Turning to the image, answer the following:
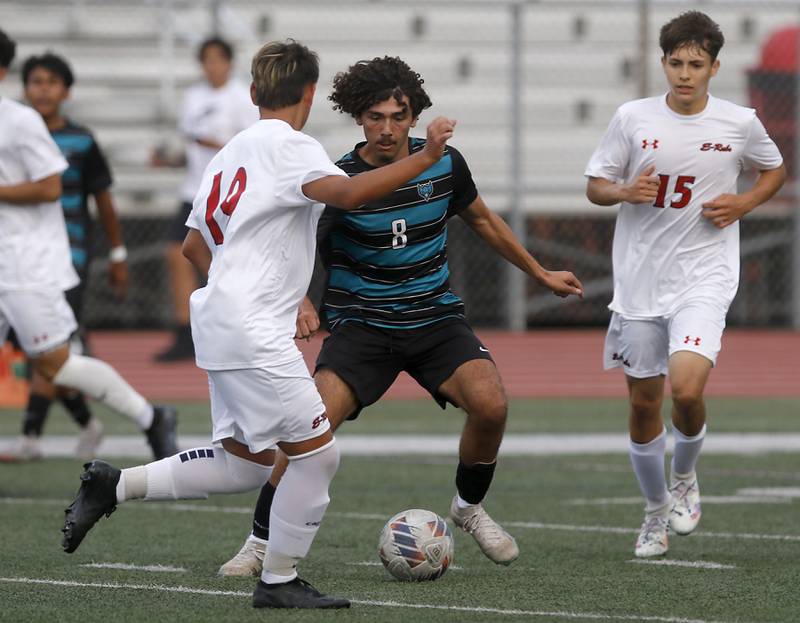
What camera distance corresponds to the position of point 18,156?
8.50 metres

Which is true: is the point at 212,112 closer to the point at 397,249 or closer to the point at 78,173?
the point at 78,173

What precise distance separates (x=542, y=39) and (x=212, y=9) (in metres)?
3.72

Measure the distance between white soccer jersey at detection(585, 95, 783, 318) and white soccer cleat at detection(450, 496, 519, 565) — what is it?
114 centimetres

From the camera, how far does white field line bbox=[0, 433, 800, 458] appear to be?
10.5 metres

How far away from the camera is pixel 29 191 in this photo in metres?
8.53

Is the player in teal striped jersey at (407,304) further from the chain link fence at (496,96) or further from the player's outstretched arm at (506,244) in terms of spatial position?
the chain link fence at (496,96)

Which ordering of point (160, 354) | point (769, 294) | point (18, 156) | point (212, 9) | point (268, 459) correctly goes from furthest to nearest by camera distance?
point (769, 294)
point (212, 9)
point (160, 354)
point (18, 156)
point (268, 459)

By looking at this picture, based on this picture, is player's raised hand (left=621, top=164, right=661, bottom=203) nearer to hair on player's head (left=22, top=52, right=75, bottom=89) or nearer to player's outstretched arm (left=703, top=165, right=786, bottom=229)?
player's outstretched arm (left=703, top=165, right=786, bottom=229)

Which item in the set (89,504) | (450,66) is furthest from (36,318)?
(450,66)

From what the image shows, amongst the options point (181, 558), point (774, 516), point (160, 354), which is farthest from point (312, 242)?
point (160, 354)

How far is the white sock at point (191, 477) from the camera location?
5680 mm

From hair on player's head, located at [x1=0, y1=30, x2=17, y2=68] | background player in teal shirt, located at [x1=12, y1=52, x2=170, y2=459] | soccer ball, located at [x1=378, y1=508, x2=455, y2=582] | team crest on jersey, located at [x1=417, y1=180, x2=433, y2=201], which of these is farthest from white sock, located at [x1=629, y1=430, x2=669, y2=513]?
background player in teal shirt, located at [x1=12, y1=52, x2=170, y2=459]

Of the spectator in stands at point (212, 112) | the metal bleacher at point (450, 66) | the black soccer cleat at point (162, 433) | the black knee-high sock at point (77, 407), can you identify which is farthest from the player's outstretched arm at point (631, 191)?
the metal bleacher at point (450, 66)

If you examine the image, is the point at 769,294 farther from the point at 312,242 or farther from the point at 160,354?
the point at 312,242
